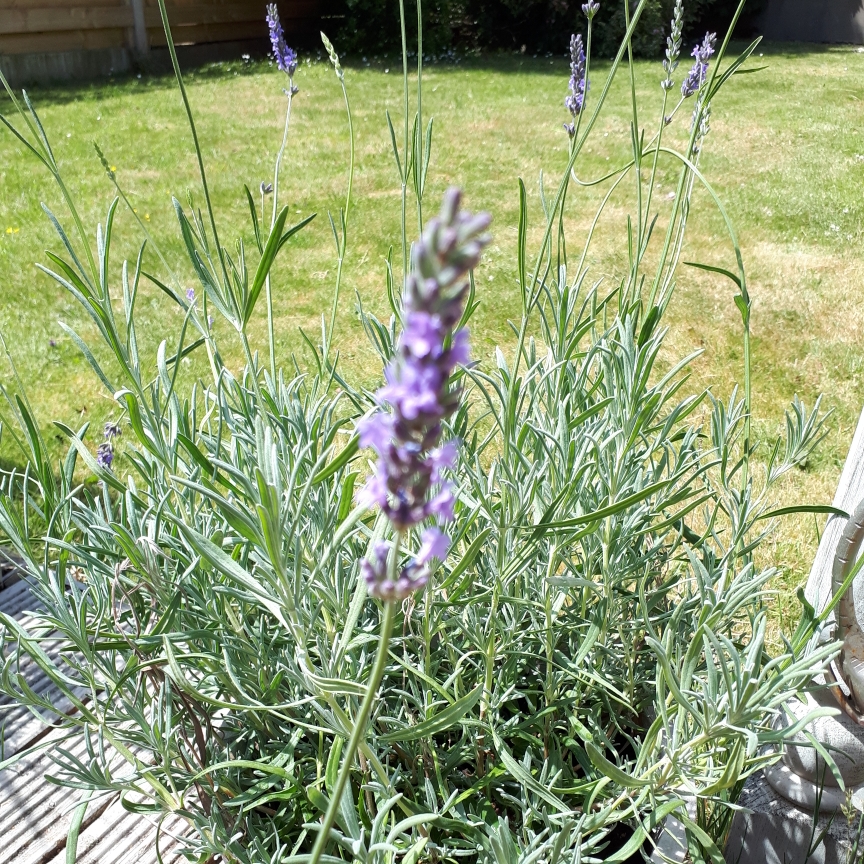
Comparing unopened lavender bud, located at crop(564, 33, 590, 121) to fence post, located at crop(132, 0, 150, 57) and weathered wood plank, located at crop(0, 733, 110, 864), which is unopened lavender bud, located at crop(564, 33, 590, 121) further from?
fence post, located at crop(132, 0, 150, 57)

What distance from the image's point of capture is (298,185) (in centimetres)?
580

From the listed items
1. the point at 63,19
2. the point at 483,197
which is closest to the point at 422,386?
the point at 483,197

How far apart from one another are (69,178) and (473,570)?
18.4ft

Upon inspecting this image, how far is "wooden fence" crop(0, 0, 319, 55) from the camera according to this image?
8.62 m

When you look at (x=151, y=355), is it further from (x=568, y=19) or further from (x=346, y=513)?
(x=568, y=19)

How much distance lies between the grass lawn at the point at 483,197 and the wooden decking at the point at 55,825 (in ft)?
5.00

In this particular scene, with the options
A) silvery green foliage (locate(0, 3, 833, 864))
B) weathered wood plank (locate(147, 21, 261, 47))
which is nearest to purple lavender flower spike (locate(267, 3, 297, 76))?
silvery green foliage (locate(0, 3, 833, 864))

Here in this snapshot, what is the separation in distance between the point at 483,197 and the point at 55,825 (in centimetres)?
483

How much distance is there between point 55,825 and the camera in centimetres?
140

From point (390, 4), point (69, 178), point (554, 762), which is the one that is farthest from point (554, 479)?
point (390, 4)

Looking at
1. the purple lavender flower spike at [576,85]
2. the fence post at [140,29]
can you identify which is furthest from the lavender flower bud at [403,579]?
the fence post at [140,29]

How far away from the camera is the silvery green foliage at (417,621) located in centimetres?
103

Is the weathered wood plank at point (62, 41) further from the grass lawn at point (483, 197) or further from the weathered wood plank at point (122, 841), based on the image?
the weathered wood plank at point (122, 841)

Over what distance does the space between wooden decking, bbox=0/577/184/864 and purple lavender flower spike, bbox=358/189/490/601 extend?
1055 millimetres
